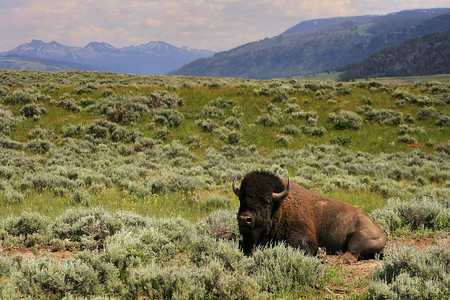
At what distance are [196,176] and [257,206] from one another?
8.52m

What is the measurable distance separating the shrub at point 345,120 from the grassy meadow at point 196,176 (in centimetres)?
Answer: 11

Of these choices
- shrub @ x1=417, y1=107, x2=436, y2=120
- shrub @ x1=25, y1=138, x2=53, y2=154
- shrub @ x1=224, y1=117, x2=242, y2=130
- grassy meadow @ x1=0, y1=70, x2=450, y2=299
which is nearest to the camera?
grassy meadow @ x1=0, y1=70, x2=450, y2=299

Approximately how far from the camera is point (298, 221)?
564 cm

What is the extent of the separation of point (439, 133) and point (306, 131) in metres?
10.6

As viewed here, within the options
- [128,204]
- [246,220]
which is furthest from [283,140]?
[246,220]

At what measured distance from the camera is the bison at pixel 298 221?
5.16m

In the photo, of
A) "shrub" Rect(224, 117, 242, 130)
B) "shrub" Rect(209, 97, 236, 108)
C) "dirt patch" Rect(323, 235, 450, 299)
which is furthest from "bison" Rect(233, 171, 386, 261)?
"shrub" Rect(209, 97, 236, 108)

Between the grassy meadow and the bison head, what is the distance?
0.43m

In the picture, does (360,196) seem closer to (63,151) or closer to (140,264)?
(140,264)

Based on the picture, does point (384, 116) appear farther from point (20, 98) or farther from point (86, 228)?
point (20, 98)

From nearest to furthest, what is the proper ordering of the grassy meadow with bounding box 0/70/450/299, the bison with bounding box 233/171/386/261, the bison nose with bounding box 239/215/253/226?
1. the grassy meadow with bounding box 0/70/450/299
2. the bison nose with bounding box 239/215/253/226
3. the bison with bounding box 233/171/386/261

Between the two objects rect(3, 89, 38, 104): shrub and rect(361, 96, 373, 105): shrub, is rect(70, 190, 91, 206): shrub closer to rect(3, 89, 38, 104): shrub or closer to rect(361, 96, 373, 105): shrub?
rect(3, 89, 38, 104): shrub

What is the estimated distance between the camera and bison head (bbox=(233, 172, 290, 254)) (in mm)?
5024

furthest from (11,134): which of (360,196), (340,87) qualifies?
(340,87)
